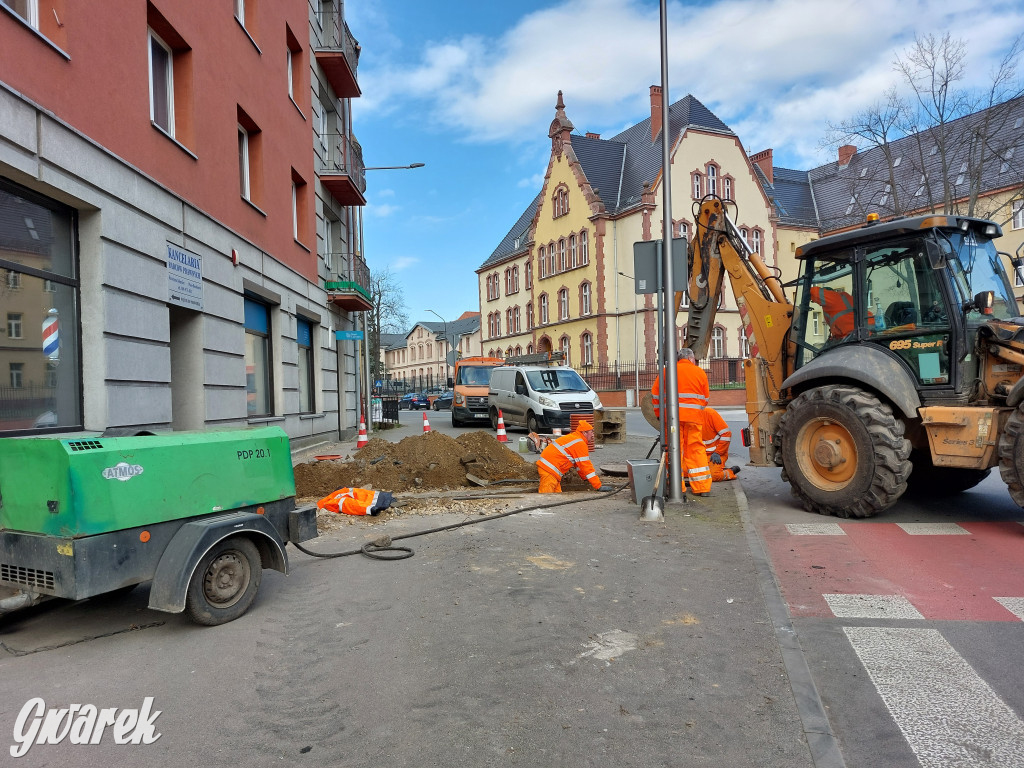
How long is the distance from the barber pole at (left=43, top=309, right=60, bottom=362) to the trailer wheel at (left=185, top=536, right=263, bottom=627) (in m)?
4.03

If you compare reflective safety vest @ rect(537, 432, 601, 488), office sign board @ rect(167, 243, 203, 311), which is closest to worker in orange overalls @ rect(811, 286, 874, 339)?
reflective safety vest @ rect(537, 432, 601, 488)

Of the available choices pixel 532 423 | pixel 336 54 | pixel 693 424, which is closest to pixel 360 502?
pixel 693 424

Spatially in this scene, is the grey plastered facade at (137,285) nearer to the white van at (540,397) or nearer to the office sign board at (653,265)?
the office sign board at (653,265)

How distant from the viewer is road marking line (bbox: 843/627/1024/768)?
2902mm

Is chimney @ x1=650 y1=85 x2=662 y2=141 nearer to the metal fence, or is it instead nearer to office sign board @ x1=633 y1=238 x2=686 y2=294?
the metal fence

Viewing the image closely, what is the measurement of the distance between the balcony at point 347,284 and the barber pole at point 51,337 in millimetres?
12039

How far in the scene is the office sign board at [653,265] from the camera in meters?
8.65

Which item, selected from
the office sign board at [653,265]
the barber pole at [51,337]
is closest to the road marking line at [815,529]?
the office sign board at [653,265]

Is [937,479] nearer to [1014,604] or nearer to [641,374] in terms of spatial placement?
[1014,604]

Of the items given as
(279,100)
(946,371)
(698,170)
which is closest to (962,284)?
(946,371)

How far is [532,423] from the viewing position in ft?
63.2

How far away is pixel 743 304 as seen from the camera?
9.61 m

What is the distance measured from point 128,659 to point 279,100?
1360cm

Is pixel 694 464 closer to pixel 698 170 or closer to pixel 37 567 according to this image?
pixel 37 567
